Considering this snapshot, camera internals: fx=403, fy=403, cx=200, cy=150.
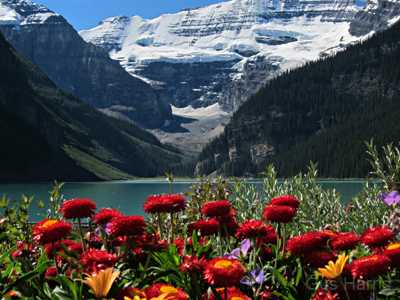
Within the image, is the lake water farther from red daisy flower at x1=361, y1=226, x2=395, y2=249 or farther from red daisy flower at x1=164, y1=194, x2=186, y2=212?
red daisy flower at x1=361, y1=226, x2=395, y2=249

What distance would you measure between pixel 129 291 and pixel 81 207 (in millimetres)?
1074

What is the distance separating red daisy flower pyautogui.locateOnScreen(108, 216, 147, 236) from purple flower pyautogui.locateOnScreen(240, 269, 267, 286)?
760 mm

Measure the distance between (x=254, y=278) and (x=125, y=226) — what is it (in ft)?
2.98

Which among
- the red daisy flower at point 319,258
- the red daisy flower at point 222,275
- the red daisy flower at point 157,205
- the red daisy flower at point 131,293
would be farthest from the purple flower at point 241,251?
the red daisy flower at point 131,293

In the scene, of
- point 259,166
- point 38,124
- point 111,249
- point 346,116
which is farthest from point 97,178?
point 111,249

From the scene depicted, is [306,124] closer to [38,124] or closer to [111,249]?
[38,124]

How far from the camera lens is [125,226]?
2611 mm

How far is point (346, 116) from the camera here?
183000mm

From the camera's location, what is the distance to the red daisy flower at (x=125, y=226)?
8.52ft

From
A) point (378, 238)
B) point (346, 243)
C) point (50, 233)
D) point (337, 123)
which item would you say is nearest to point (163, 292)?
point (50, 233)

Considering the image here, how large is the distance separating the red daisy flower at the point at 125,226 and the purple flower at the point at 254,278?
760 millimetres

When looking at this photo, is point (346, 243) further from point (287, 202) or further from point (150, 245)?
point (150, 245)

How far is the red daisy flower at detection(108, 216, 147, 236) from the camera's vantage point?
2.60m

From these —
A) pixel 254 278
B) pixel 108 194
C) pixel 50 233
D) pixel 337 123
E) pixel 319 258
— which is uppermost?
pixel 50 233
